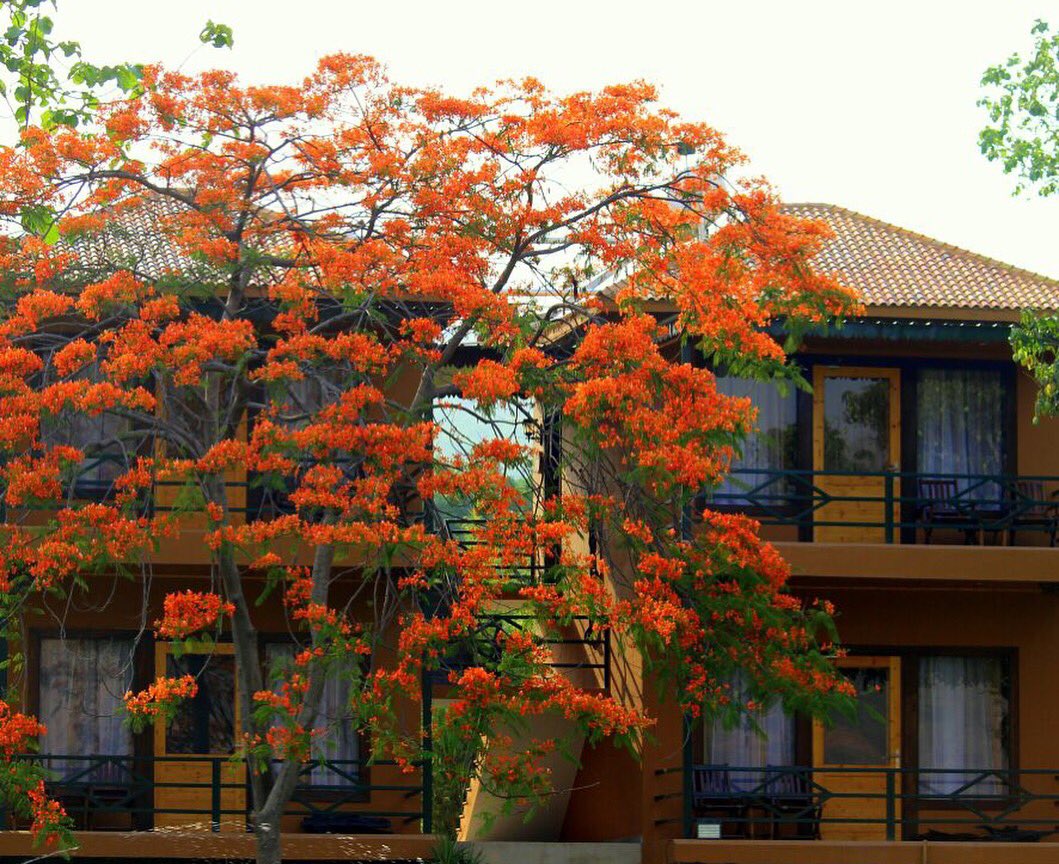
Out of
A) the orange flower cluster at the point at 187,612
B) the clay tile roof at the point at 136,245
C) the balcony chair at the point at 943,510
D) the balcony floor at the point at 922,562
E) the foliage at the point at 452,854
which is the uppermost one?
the clay tile roof at the point at 136,245

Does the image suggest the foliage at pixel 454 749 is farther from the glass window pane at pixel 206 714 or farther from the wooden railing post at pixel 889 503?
the wooden railing post at pixel 889 503

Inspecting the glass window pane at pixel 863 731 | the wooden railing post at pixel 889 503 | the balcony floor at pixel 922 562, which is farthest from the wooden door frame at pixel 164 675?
the wooden railing post at pixel 889 503

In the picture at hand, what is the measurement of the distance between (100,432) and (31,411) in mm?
5617

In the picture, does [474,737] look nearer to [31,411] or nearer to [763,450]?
[31,411]

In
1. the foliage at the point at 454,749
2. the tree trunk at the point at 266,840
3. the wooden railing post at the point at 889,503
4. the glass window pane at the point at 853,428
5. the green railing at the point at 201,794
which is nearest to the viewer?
the foliage at the point at 454,749

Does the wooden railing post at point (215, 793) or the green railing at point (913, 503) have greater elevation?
the green railing at point (913, 503)

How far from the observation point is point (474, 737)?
16.7 meters

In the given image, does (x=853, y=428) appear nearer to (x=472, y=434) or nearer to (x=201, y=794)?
(x=472, y=434)

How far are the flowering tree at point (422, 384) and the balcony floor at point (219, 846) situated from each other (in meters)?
1.02

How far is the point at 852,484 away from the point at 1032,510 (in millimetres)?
2127

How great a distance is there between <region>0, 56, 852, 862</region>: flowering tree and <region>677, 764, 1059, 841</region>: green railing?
120 inches

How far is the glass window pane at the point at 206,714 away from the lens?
22062 millimetres

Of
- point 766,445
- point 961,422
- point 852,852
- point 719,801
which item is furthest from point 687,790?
point 961,422

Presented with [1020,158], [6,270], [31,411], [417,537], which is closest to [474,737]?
[417,537]
